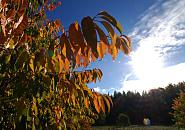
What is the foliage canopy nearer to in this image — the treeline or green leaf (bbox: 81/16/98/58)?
green leaf (bbox: 81/16/98/58)

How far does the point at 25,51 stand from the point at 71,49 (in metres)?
0.43

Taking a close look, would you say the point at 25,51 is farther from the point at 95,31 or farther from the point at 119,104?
the point at 119,104

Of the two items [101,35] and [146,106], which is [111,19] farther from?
[146,106]

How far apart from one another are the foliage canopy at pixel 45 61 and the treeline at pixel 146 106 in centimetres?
8790

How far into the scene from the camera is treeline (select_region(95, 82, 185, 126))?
3711 inches

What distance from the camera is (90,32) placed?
4.85ft

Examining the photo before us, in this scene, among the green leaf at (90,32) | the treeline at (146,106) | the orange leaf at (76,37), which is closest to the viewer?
the green leaf at (90,32)

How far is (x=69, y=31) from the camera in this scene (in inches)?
63.9

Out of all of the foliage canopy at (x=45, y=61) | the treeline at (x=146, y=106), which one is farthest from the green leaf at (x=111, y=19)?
the treeline at (x=146, y=106)

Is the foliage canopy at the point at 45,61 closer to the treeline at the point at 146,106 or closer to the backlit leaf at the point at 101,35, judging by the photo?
the backlit leaf at the point at 101,35

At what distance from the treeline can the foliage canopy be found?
87.9 m

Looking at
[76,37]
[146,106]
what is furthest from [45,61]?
[146,106]

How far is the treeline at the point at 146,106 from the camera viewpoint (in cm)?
9425

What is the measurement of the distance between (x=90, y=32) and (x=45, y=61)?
438 mm
